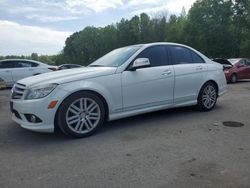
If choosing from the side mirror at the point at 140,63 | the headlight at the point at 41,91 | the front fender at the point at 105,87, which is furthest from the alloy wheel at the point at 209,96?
the headlight at the point at 41,91

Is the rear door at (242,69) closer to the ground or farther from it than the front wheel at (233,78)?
farther from it

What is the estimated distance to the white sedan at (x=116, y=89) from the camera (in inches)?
188

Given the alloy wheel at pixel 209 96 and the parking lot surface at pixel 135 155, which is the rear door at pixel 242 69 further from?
the parking lot surface at pixel 135 155

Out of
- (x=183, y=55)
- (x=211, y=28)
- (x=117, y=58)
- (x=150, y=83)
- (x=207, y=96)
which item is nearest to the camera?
(x=150, y=83)

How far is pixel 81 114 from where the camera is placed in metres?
4.98

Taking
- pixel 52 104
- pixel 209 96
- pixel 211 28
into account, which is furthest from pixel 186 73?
pixel 211 28

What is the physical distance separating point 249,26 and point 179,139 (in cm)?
3301

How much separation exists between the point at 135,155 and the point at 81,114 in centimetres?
131

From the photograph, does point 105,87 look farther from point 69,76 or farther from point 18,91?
point 18,91

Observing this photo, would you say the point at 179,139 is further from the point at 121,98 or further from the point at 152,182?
the point at 152,182

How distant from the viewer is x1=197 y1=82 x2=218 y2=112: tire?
6.69 meters

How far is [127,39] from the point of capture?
7019 centimetres

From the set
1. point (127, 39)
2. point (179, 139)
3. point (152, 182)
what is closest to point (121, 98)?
point (179, 139)

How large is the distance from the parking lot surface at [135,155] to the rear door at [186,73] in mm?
584
